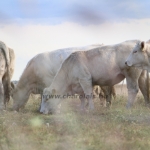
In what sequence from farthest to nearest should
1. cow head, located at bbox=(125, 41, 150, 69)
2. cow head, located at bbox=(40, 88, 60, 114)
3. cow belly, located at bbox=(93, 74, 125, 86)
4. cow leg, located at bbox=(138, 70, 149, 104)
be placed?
cow leg, located at bbox=(138, 70, 149, 104) → cow belly, located at bbox=(93, 74, 125, 86) → cow head, located at bbox=(40, 88, 60, 114) → cow head, located at bbox=(125, 41, 150, 69)

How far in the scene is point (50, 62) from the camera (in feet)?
49.4

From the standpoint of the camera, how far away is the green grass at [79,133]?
22.8 ft

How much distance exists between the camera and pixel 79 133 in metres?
7.96

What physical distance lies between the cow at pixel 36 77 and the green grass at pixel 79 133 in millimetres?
3844

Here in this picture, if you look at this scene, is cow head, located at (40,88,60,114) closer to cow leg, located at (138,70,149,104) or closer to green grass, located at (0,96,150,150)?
green grass, located at (0,96,150,150)

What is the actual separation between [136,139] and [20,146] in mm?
1982

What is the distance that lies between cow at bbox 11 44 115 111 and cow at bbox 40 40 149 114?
6.15 feet

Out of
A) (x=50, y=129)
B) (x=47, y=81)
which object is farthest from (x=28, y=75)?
(x=50, y=129)

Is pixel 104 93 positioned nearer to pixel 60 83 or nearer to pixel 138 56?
pixel 60 83

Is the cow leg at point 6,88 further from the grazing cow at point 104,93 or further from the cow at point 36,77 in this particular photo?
the grazing cow at point 104,93

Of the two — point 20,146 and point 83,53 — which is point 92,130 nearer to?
point 20,146

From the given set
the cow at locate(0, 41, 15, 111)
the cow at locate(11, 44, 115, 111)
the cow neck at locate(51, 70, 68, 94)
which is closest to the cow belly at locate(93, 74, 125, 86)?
Answer: the cow neck at locate(51, 70, 68, 94)

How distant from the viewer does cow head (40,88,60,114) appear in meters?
12.5

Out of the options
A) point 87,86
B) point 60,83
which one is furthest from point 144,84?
point 60,83
